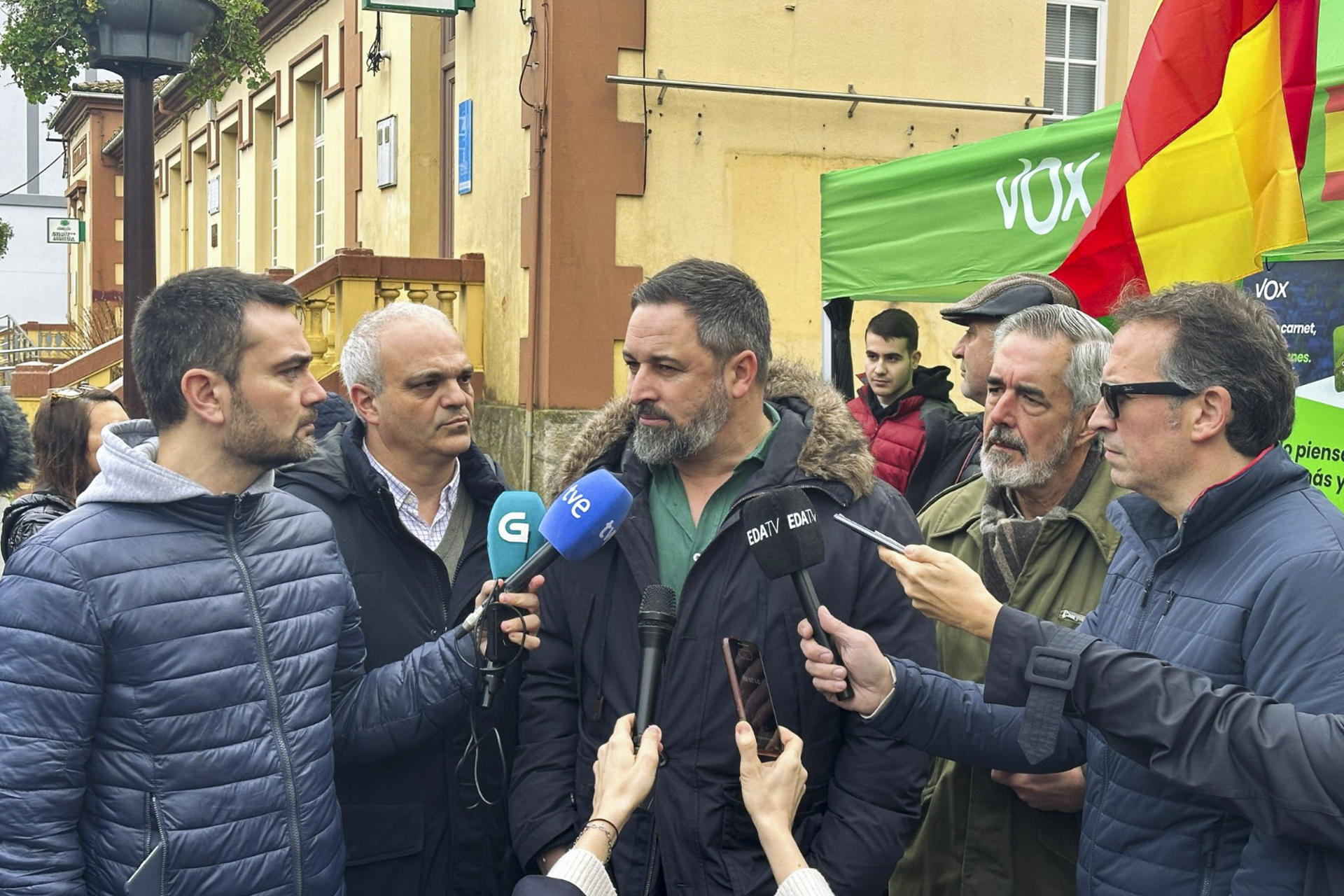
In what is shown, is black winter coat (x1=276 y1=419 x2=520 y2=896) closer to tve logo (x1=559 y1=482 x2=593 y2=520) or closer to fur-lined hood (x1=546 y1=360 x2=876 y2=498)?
fur-lined hood (x1=546 y1=360 x2=876 y2=498)

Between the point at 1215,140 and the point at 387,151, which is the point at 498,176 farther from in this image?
the point at 1215,140

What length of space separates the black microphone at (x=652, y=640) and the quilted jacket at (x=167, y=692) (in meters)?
0.68

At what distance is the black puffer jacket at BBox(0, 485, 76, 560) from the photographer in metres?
4.11

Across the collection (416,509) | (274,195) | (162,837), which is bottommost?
(162,837)

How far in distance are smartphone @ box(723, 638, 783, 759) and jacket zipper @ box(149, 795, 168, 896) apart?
106 centimetres

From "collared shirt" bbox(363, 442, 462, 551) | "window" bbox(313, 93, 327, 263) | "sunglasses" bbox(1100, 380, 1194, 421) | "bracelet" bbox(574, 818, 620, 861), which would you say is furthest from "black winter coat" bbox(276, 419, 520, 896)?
"window" bbox(313, 93, 327, 263)

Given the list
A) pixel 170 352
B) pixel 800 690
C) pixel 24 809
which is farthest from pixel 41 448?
pixel 800 690

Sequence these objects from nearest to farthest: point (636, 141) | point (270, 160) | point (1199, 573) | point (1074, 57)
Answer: point (1199, 573), point (636, 141), point (1074, 57), point (270, 160)

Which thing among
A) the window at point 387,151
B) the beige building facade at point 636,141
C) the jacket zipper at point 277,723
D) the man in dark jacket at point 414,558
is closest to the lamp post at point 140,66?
the man in dark jacket at point 414,558

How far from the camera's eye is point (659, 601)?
8.55 ft

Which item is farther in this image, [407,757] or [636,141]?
[636,141]

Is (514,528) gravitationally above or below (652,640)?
above

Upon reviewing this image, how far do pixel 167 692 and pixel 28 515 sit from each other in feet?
6.50

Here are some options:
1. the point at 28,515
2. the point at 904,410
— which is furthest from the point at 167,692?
the point at 904,410
